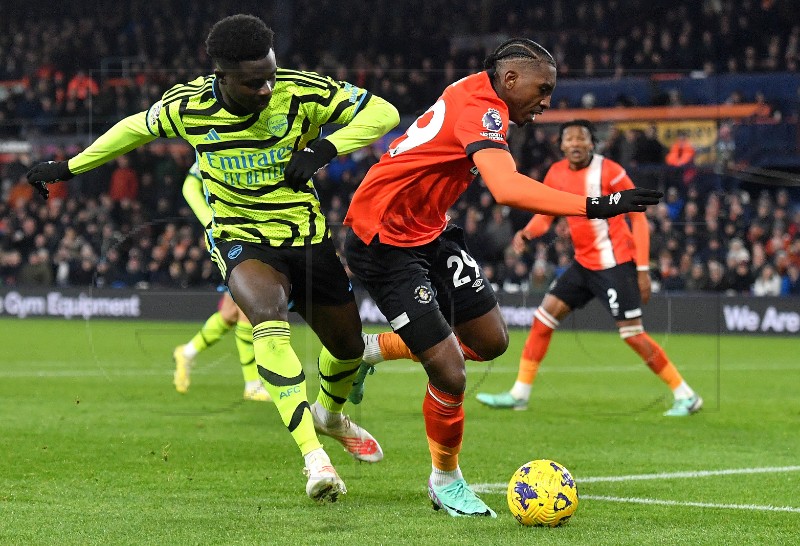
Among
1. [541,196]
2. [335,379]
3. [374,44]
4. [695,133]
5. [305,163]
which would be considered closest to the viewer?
[541,196]

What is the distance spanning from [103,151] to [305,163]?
→ 1198 millimetres

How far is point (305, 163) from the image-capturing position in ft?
18.9

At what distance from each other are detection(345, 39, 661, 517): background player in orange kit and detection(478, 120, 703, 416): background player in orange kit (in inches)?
151

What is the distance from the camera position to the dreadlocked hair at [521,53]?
578 cm

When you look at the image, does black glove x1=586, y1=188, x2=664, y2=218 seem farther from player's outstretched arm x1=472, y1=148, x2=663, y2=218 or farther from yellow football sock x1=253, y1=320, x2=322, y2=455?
yellow football sock x1=253, y1=320, x2=322, y2=455

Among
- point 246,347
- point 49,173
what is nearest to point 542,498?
point 49,173

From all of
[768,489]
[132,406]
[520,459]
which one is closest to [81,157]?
[520,459]

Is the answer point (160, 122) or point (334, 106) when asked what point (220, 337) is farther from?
point (334, 106)

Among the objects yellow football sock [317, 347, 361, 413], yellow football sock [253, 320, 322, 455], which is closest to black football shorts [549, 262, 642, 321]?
yellow football sock [317, 347, 361, 413]

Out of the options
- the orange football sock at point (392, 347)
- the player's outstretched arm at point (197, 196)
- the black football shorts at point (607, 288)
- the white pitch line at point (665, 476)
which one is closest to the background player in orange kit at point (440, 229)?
the white pitch line at point (665, 476)

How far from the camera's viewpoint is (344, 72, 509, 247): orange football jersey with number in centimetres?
562

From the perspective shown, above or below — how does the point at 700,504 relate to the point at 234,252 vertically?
below

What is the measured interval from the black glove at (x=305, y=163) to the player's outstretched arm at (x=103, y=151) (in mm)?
839

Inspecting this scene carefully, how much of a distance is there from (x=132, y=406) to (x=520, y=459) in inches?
170
